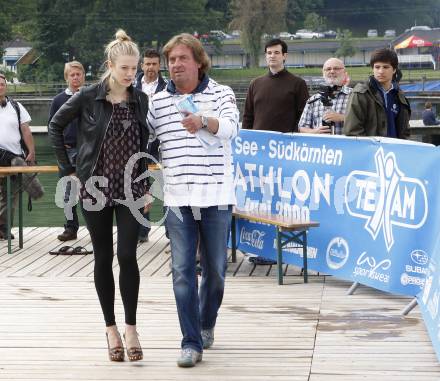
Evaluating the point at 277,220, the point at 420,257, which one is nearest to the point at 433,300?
the point at 420,257

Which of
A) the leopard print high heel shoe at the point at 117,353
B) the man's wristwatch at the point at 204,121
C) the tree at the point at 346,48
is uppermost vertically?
the man's wristwatch at the point at 204,121

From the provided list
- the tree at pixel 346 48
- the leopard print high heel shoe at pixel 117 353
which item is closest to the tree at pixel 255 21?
the tree at pixel 346 48

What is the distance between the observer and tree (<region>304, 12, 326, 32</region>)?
16575 cm

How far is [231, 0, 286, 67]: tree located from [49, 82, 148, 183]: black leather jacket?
128 m

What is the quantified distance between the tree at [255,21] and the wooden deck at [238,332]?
125 meters

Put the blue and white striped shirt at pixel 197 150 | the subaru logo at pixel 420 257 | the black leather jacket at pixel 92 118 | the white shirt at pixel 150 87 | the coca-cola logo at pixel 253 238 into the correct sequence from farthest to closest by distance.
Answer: the white shirt at pixel 150 87, the coca-cola logo at pixel 253 238, the subaru logo at pixel 420 257, the black leather jacket at pixel 92 118, the blue and white striped shirt at pixel 197 150

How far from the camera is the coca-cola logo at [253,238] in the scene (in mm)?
10828

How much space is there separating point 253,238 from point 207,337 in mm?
3588

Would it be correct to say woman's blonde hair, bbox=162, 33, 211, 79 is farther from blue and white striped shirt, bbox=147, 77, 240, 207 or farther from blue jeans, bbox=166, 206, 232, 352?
blue jeans, bbox=166, 206, 232, 352

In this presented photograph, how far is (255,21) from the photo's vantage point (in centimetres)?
13700

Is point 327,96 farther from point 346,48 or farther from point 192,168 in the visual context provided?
point 346,48

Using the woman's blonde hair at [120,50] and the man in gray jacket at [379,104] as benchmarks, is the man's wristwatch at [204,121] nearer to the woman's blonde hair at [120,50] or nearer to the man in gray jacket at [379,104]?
the woman's blonde hair at [120,50]

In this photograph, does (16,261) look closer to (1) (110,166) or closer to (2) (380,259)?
(2) (380,259)

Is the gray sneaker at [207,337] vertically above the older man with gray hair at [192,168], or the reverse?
the older man with gray hair at [192,168]
